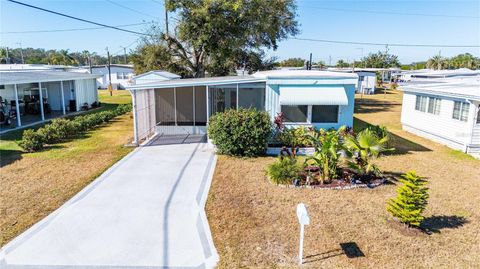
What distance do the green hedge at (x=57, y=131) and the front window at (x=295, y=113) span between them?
10221 millimetres

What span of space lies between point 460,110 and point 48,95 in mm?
26992

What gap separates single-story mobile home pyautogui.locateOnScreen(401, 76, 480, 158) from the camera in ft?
46.4

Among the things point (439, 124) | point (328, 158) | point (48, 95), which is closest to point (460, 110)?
point (439, 124)

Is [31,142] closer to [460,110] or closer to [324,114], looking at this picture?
[324,114]

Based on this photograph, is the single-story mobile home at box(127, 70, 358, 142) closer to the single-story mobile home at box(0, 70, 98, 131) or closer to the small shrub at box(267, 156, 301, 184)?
the small shrub at box(267, 156, 301, 184)

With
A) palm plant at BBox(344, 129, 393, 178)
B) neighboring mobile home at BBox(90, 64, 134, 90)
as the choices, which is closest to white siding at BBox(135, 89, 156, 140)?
palm plant at BBox(344, 129, 393, 178)

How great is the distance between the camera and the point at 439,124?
16.2m

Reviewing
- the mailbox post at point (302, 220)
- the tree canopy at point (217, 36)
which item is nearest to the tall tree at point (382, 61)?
the tree canopy at point (217, 36)

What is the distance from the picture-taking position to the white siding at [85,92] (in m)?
26.8

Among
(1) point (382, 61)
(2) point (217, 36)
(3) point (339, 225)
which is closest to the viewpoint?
(3) point (339, 225)

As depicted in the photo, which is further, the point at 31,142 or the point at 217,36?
the point at 217,36

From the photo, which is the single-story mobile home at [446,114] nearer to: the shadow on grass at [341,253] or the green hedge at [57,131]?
the shadow on grass at [341,253]

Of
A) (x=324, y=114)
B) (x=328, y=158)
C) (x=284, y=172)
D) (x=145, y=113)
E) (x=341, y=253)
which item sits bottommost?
(x=341, y=253)

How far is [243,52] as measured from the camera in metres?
29.8
